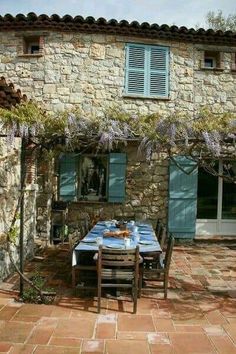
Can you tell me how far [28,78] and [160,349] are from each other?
5676mm

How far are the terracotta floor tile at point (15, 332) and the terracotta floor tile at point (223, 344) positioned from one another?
1535mm

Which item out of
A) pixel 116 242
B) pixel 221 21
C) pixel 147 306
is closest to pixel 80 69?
pixel 116 242

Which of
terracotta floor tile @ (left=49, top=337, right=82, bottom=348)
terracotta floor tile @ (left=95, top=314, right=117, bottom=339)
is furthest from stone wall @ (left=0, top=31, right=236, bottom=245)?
terracotta floor tile @ (left=49, top=337, right=82, bottom=348)

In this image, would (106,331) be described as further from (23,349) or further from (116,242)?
(116,242)

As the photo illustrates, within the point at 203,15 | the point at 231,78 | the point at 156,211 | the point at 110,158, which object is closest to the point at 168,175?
the point at 156,211

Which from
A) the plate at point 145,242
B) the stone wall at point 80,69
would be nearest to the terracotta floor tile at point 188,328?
the plate at point 145,242

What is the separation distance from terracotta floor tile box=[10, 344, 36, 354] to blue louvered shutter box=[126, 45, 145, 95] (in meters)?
5.32

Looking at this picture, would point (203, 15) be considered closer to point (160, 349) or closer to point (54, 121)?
point (54, 121)

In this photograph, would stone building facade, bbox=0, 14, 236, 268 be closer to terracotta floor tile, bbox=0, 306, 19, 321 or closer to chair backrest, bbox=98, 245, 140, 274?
terracotta floor tile, bbox=0, 306, 19, 321

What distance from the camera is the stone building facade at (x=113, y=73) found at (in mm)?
6793

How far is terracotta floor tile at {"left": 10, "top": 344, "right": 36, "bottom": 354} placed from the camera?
8.66 feet

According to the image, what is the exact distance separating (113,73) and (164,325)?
16.7ft

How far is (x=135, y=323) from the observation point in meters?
3.21

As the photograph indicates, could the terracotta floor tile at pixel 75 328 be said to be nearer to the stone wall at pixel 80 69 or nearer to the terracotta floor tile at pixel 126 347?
the terracotta floor tile at pixel 126 347
